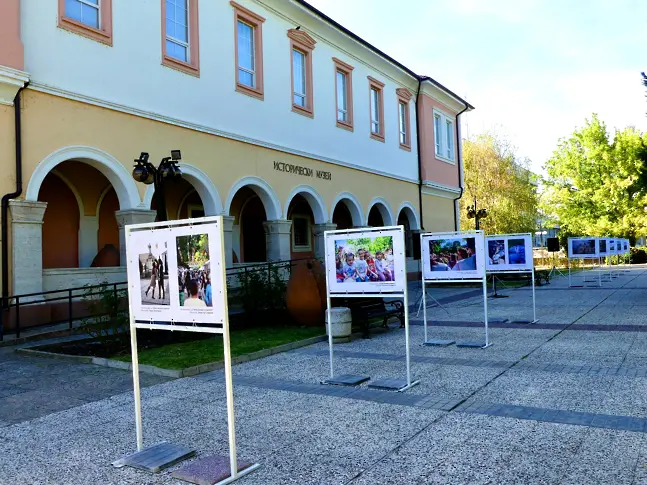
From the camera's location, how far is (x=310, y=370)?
8.05 metres

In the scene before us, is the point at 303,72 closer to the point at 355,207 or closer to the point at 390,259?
the point at 355,207

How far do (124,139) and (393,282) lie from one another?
9159 millimetres

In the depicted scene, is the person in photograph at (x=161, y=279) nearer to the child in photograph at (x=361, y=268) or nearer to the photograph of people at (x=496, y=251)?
the child in photograph at (x=361, y=268)

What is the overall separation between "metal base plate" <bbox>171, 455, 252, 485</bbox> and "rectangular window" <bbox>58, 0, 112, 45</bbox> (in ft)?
37.1

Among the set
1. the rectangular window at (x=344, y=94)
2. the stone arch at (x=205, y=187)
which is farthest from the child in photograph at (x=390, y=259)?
the rectangular window at (x=344, y=94)

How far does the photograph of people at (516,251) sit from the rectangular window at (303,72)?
30.3 feet

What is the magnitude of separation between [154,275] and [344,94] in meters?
19.4

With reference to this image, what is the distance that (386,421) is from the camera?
5410 mm

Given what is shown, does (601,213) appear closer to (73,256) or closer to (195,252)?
(73,256)

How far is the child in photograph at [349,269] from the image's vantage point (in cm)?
772

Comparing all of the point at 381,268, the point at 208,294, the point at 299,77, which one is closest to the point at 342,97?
the point at 299,77

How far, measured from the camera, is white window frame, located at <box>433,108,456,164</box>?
31.0 meters

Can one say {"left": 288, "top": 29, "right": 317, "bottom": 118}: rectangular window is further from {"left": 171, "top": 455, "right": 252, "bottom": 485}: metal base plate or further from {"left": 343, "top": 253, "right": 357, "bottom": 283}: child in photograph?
{"left": 171, "top": 455, "right": 252, "bottom": 485}: metal base plate

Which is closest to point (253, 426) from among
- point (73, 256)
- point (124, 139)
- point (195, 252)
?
point (195, 252)
